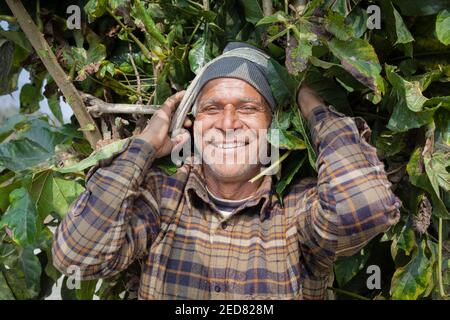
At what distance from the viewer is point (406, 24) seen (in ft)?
3.79

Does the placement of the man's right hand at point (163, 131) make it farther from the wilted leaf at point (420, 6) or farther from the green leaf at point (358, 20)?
the wilted leaf at point (420, 6)

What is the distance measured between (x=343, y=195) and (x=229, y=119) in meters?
0.34

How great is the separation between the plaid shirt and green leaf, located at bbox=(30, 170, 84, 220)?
0.54ft

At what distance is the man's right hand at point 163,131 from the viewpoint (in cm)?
122

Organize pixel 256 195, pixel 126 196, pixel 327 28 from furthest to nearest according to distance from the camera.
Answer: pixel 256 195 < pixel 126 196 < pixel 327 28

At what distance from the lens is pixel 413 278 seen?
1149mm

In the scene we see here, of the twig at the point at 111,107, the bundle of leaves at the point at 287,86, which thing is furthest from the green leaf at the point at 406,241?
the twig at the point at 111,107

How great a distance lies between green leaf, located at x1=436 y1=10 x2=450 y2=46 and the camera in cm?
104

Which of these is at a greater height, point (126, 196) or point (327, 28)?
point (327, 28)

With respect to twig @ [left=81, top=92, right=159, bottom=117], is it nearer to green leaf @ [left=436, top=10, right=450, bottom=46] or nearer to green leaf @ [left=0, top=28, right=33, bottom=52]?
green leaf @ [left=0, top=28, right=33, bottom=52]

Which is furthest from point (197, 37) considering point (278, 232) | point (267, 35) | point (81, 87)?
point (278, 232)

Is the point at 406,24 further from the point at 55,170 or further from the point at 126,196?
the point at 55,170

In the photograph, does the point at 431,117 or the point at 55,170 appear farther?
the point at 55,170

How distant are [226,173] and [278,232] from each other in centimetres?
19
